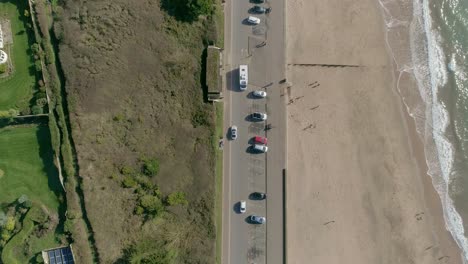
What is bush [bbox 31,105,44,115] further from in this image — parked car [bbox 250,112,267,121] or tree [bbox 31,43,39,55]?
parked car [bbox 250,112,267,121]

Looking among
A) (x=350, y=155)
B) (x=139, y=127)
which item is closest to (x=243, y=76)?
(x=139, y=127)

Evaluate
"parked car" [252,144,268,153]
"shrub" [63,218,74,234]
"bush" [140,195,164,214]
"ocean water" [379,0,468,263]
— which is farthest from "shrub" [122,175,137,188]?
"ocean water" [379,0,468,263]

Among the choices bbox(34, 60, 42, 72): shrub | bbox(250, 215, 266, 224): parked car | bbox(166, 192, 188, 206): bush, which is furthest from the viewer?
bbox(250, 215, 266, 224): parked car

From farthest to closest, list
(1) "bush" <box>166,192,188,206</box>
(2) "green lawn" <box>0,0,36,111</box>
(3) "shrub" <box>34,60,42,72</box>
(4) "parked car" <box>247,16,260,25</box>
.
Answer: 1. (4) "parked car" <box>247,16,260,25</box>
2. (2) "green lawn" <box>0,0,36,111</box>
3. (1) "bush" <box>166,192,188,206</box>
4. (3) "shrub" <box>34,60,42,72</box>

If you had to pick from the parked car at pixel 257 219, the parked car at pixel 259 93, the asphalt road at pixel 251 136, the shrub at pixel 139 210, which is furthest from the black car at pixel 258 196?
the shrub at pixel 139 210

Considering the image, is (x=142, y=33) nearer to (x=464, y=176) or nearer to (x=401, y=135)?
(x=401, y=135)

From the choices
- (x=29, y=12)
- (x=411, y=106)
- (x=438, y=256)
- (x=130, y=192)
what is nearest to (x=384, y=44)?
(x=411, y=106)
